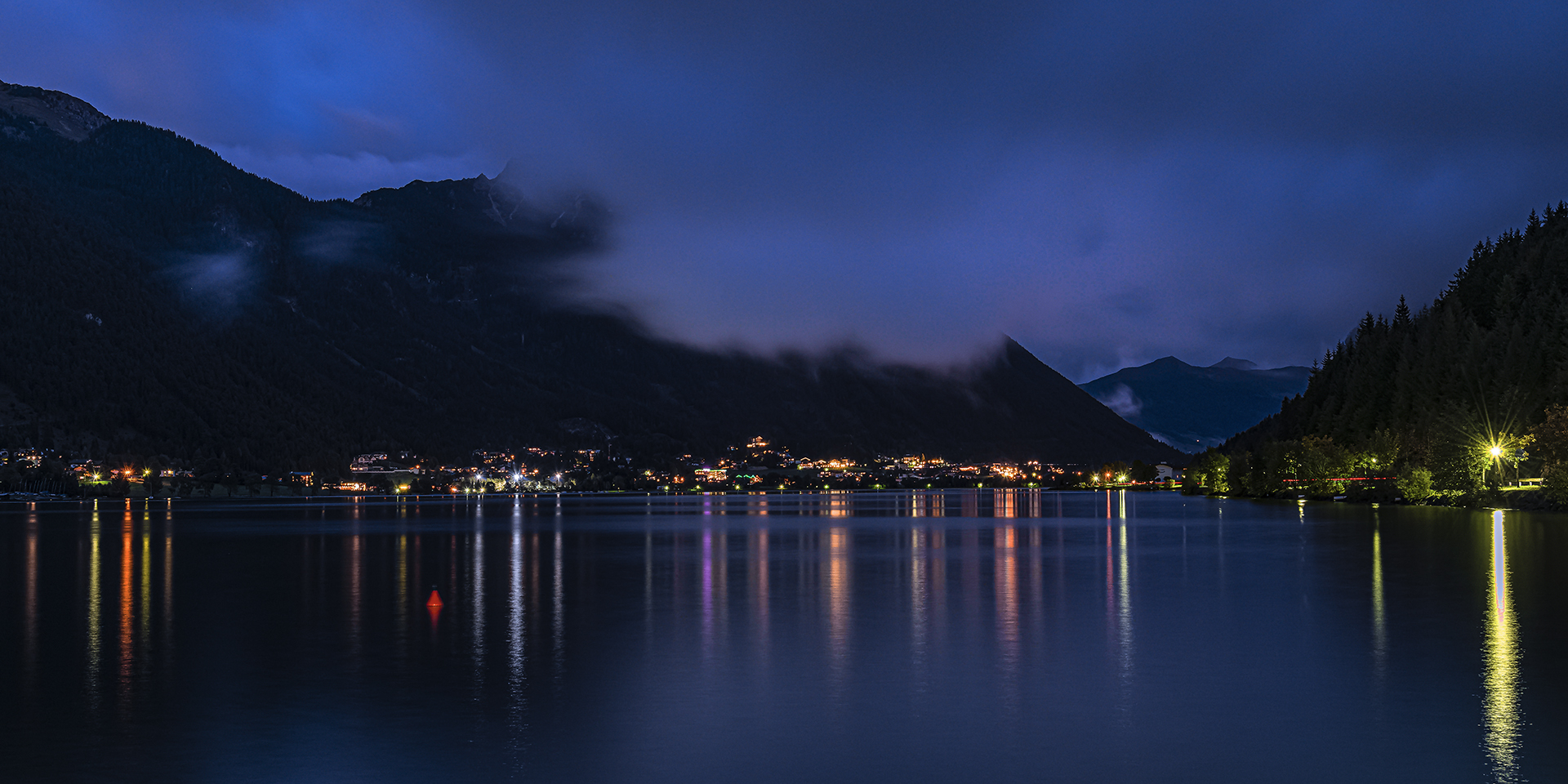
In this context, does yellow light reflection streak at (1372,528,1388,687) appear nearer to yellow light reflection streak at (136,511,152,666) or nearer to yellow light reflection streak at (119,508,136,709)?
yellow light reflection streak at (119,508,136,709)

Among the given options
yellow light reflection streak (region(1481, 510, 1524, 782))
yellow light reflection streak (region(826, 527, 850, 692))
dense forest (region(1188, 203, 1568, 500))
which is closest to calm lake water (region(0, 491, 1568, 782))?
yellow light reflection streak (region(1481, 510, 1524, 782))

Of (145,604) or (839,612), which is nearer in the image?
(839,612)

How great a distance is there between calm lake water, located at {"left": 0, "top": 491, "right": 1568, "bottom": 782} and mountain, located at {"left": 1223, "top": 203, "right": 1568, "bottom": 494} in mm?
66126

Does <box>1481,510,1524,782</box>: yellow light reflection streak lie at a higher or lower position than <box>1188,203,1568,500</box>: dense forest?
lower

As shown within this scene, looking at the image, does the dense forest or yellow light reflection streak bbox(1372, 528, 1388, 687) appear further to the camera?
the dense forest

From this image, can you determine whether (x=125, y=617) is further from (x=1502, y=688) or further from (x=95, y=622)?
(x=1502, y=688)

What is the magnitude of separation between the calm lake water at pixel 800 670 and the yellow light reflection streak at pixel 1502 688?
8 centimetres

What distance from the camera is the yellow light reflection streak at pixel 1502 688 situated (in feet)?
50.3

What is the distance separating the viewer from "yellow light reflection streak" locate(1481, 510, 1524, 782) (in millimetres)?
15334

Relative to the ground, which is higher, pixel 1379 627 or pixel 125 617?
pixel 1379 627

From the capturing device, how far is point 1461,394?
129 meters

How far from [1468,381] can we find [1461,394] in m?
2.94

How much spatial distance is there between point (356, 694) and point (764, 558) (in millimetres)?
36701

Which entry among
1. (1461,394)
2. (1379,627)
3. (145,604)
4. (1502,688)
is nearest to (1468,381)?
(1461,394)
